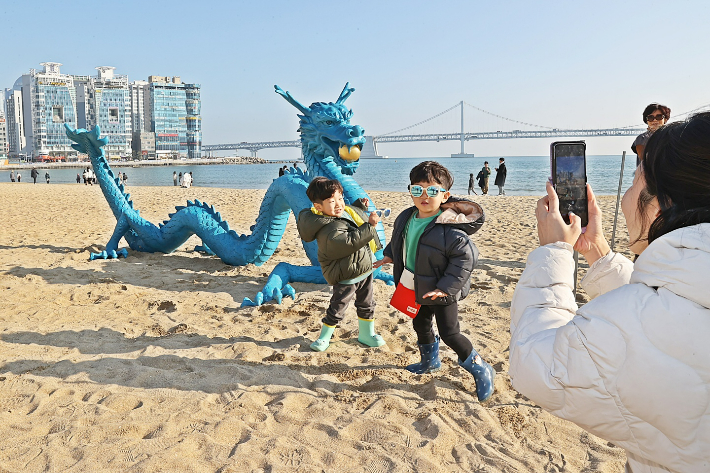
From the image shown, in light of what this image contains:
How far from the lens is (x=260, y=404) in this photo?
8.71 feet

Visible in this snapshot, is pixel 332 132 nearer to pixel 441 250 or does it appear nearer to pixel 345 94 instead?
pixel 345 94

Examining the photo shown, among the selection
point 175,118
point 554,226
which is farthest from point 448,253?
point 175,118

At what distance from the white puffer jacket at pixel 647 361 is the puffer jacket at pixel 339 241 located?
2148mm

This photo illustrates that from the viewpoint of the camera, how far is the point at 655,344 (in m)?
0.84

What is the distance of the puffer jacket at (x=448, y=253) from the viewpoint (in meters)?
2.60

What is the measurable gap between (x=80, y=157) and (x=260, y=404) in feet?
335

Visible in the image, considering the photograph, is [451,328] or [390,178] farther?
[390,178]

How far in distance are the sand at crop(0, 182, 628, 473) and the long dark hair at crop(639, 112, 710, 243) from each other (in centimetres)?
156

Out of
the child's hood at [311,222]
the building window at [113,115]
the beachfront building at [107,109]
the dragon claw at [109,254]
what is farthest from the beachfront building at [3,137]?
the child's hood at [311,222]

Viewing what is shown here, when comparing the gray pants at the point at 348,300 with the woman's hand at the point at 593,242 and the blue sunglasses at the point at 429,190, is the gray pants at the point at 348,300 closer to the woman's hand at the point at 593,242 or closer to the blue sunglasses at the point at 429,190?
the blue sunglasses at the point at 429,190

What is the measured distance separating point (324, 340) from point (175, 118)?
112 meters

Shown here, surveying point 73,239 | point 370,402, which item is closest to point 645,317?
point 370,402

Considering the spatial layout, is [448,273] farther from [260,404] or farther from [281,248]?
[281,248]

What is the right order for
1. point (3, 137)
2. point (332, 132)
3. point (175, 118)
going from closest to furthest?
point (332, 132) → point (175, 118) → point (3, 137)
